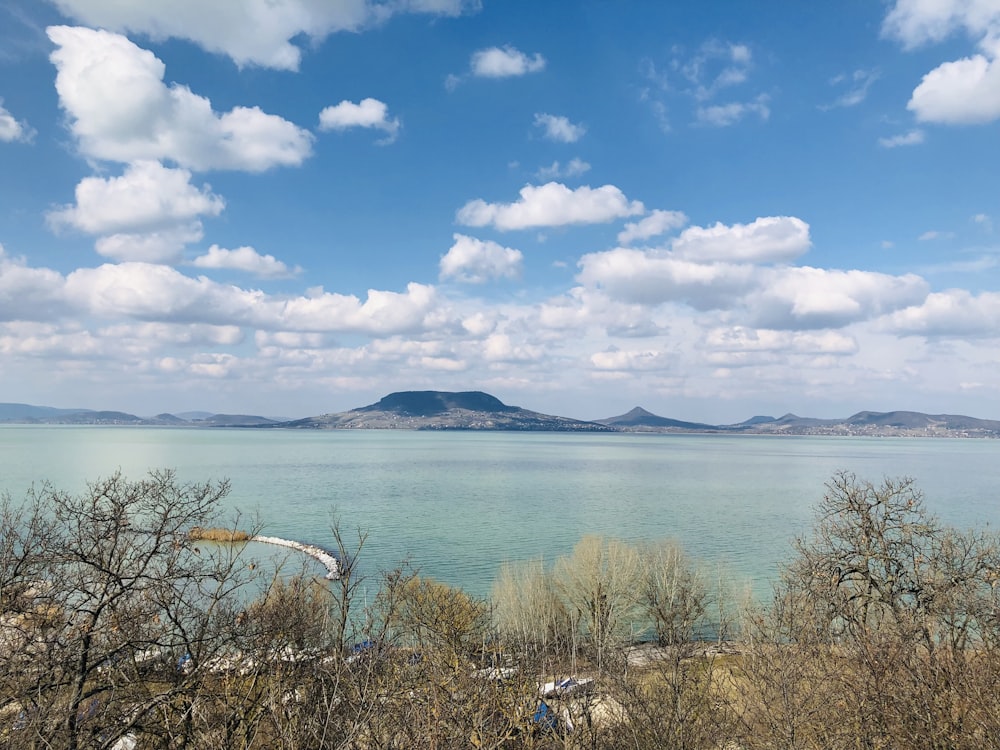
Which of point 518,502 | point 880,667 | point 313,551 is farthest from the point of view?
point 518,502

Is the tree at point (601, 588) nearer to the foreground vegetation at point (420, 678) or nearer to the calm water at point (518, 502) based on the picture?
the foreground vegetation at point (420, 678)

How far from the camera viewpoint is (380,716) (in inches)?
450

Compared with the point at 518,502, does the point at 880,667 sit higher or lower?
higher

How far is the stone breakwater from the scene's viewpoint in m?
46.7

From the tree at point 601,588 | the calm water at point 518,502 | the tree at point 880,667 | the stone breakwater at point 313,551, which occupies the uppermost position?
the tree at point 880,667

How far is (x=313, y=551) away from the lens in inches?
2047

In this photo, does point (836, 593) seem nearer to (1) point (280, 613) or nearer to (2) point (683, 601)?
(2) point (683, 601)

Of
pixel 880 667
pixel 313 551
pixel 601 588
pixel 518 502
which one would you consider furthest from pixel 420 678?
pixel 518 502

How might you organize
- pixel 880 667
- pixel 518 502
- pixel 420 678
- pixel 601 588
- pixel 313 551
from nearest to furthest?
pixel 880 667 < pixel 420 678 < pixel 601 588 < pixel 313 551 < pixel 518 502

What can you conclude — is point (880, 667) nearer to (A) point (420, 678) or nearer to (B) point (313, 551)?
(A) point (420, 678)

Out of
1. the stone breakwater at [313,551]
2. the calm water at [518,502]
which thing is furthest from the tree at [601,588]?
the stone breakwater at [313,551]

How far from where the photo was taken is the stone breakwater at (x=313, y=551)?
46.7 m

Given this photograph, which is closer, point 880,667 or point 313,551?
point 880,667

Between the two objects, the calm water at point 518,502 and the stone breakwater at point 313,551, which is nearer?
the stone breakwater at point 313,551
